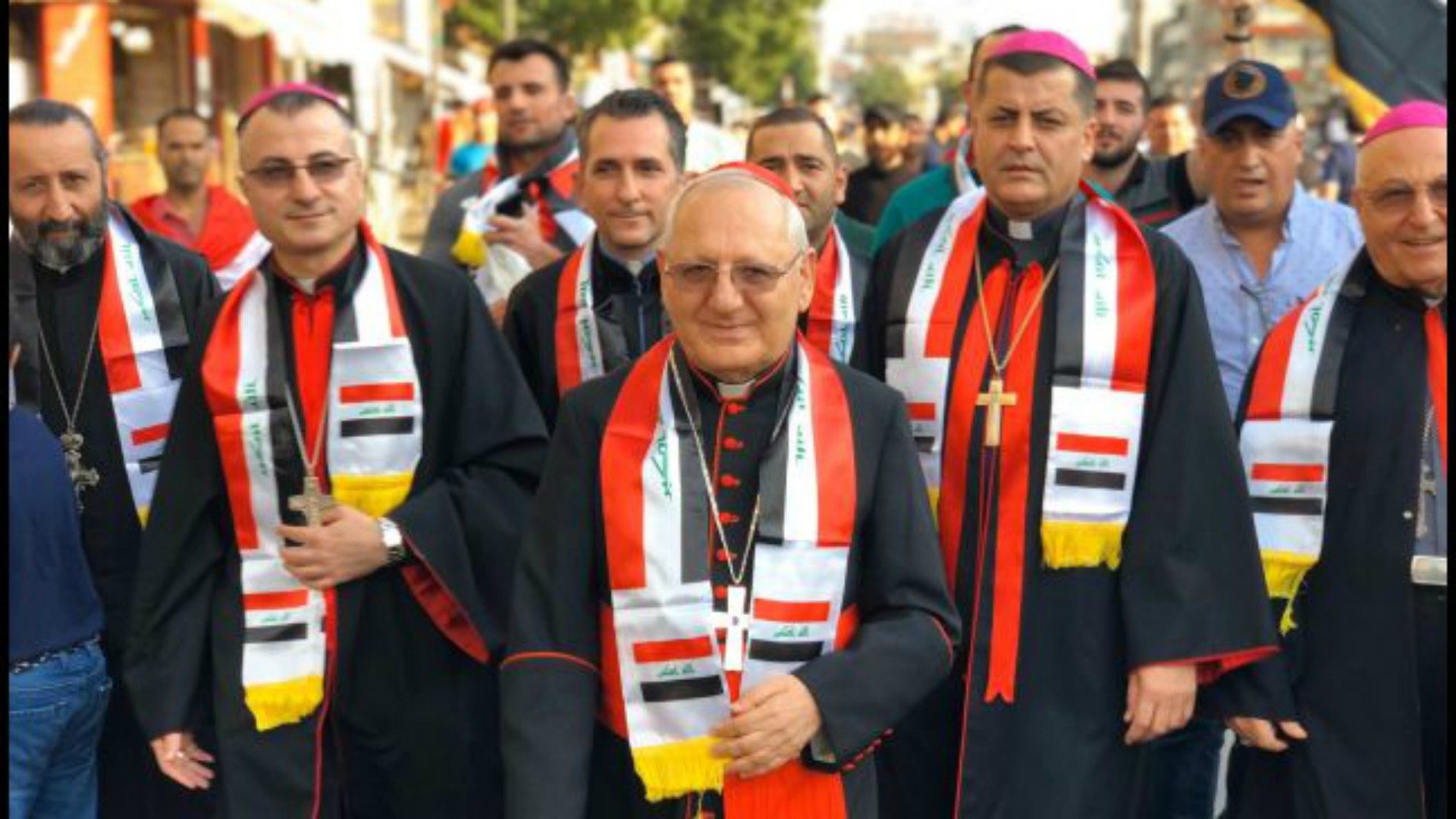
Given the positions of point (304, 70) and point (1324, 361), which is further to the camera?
point (304, 70)

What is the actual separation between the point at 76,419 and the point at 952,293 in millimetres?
2231

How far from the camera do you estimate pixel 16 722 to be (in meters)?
4.06

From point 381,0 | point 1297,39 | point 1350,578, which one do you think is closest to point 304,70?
point 381,0

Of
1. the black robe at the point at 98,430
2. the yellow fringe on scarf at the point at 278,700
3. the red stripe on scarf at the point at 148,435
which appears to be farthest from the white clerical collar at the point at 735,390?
the red stripe on scarf at the point at 148,435

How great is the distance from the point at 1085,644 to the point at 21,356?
8.87ft

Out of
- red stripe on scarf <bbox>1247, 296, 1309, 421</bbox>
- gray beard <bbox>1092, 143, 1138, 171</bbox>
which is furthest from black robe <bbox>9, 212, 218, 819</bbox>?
gray beard <bbox>1092, 143, 1138, 171</bbox>

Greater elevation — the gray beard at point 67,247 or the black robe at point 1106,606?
the gray beard at point 67,247

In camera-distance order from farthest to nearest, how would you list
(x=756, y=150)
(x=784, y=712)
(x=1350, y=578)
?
(x=756, y=150) < (x=1350, y=578) < (x=784, y=712)

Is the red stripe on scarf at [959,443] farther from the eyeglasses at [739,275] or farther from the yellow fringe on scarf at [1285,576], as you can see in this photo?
the eyeglasses at [739,275]

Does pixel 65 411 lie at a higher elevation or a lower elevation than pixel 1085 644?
higher

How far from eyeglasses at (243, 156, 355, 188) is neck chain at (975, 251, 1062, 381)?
1.49 meters

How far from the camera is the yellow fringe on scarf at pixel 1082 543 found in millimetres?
3957

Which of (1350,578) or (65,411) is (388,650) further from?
(1350,578)

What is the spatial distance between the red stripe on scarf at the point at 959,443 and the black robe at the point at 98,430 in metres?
1.88
